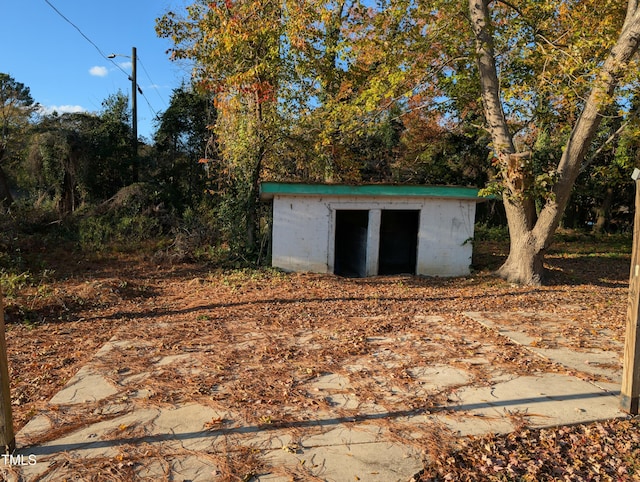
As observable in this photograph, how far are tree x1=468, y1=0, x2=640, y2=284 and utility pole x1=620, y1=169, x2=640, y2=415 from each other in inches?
228

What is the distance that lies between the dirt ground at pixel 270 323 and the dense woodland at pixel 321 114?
206cm

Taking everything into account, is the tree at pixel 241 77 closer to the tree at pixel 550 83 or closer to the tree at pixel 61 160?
the tree at pixel 550 83

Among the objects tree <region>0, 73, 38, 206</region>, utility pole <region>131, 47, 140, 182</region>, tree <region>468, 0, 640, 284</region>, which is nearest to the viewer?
tree <region>468, 0, 640, 284</region>

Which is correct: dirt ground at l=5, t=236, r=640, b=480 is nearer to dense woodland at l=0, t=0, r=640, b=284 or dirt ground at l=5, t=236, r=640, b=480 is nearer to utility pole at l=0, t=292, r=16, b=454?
utility pole at l=0, t=292, r=16, b=454

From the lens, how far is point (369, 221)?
36.4 feet

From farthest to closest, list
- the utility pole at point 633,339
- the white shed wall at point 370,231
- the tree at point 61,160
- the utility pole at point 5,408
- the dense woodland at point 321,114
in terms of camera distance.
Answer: the tree at point 61,160
the white shed wall at point 370,231
the dense woodland at point 321,114
the utility pole at point 633,339
the utility pole at point 5,408

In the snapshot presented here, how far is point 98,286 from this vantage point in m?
8.36

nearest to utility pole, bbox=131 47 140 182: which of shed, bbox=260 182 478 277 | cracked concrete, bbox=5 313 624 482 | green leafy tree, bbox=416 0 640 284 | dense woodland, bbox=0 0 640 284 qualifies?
dense woodland, bbox=0 0 640 284

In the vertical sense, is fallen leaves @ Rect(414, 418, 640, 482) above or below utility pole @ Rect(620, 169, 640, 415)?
below

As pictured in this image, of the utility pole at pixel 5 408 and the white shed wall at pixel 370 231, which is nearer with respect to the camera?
the utility pole at pixel 5 408

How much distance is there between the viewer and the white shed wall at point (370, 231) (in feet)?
35.7

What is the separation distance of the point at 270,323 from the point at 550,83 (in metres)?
7.54

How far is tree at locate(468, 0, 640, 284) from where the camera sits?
317 inches

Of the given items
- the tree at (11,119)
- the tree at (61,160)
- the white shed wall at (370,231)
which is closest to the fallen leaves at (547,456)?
the white shed wall at (370,231)
